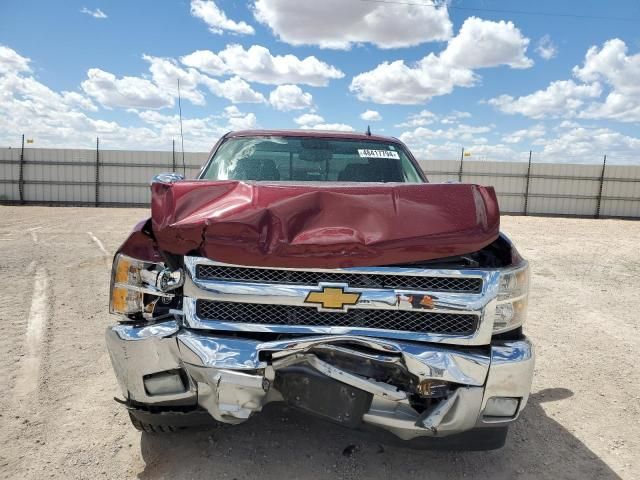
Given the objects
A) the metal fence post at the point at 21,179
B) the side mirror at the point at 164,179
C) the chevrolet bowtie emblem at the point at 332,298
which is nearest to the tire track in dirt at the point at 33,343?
the side mirror at the point at 164,179

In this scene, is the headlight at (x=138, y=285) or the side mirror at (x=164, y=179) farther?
the side mirror at (x=164, y=179)

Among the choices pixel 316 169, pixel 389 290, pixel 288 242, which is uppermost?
pixel 316 169

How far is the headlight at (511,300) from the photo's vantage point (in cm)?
220

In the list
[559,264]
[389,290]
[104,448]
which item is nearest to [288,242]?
[389,290]

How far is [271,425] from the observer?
2.90 metres

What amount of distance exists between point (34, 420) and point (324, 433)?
1.79 metres

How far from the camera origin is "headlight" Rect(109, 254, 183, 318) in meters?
2.23

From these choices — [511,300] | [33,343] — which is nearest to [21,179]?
[33,343]

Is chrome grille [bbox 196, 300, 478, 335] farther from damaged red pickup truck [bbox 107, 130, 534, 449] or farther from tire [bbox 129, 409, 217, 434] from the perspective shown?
tire [bbox 129, 409, 217, 434]

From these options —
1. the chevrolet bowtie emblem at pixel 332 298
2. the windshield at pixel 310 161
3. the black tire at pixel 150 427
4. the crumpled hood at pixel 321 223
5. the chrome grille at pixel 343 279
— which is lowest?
the black tire at pixel 150 427

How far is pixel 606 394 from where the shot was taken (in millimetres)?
3600

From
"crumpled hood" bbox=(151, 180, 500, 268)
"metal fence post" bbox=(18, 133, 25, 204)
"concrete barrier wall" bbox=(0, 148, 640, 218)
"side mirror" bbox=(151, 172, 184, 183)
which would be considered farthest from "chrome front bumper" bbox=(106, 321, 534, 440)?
"metal fence post" bbox=(18, 133, 25, 204)

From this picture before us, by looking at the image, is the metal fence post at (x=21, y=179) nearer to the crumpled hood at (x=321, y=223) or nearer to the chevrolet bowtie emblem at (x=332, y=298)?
the crumpled hood at (x=321, y=223)

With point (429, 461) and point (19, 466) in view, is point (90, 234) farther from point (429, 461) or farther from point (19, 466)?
point (429, 461)
